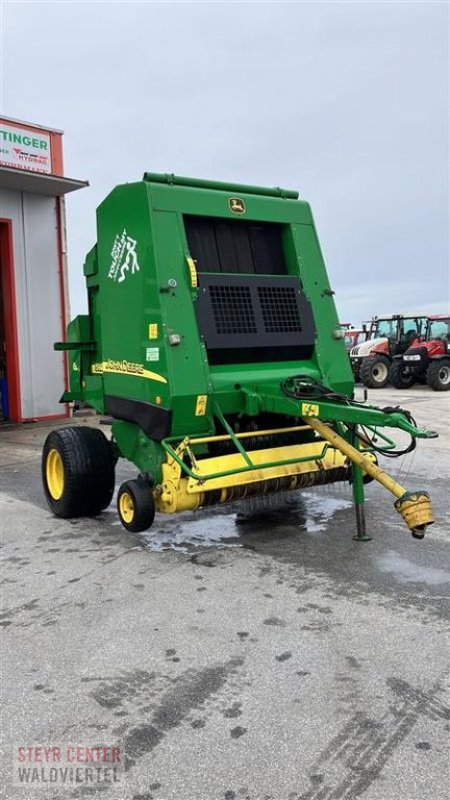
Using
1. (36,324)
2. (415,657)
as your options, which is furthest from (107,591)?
(36,324)

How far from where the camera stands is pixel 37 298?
12.7 metres

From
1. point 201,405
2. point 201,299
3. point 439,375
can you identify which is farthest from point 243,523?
point 439,375

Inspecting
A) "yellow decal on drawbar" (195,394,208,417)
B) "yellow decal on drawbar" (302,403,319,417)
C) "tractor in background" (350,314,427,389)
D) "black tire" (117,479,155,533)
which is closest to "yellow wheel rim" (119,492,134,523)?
"black tire" (117,479,155,533)

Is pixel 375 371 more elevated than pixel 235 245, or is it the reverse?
pixel 235 245

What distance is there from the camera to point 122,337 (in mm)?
5383

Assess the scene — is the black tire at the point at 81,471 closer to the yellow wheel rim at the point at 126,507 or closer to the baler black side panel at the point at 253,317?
the yellow wheel rim at the point at 126,507

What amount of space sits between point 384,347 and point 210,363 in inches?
633

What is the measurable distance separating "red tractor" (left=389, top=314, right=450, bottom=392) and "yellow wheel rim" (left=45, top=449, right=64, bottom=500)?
14373 millimetres

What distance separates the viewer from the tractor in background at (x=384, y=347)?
1983 centimetres

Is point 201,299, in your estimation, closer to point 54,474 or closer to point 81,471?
point 81,471

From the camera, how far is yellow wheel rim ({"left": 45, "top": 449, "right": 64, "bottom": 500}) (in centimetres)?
602

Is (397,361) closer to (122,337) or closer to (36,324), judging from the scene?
(36,324)

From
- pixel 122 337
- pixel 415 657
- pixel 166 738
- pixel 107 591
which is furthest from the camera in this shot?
pixel 122 337

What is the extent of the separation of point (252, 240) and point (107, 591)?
10.2 ft
